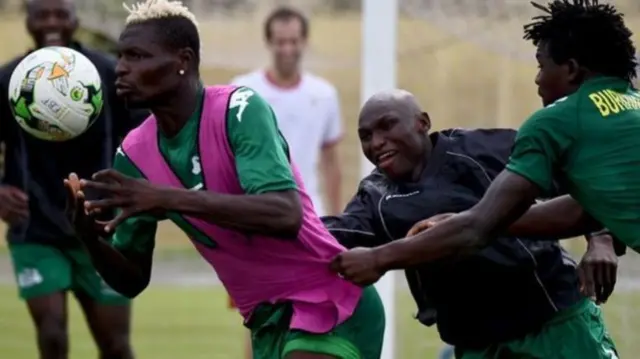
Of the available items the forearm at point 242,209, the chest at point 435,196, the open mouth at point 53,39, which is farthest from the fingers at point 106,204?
the open mouth at point 53,39

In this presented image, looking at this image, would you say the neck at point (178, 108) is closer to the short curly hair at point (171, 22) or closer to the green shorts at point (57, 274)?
the short curly hair at point (171, 22)

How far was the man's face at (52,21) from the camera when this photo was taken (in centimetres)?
918

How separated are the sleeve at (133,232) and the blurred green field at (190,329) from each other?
18.4 feet

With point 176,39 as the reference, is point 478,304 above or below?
below

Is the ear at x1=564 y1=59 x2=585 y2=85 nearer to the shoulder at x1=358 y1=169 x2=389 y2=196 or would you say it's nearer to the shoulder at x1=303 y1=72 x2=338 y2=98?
the shoulder at x1=358 y1=169 x2=389 y2=196

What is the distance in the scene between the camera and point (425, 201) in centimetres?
638

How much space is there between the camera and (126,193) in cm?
547

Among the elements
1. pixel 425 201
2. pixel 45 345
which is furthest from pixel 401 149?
pixel 45 345

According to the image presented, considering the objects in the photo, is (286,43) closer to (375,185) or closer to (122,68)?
(375,185)

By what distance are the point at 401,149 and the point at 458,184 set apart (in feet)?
0.86

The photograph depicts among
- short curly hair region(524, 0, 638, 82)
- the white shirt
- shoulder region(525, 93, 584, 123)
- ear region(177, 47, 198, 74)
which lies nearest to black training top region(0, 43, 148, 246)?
the white shirt

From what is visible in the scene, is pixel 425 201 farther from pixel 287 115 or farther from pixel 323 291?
pixel 287 115

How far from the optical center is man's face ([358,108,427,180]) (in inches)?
254

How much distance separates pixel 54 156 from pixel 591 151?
4339mm
